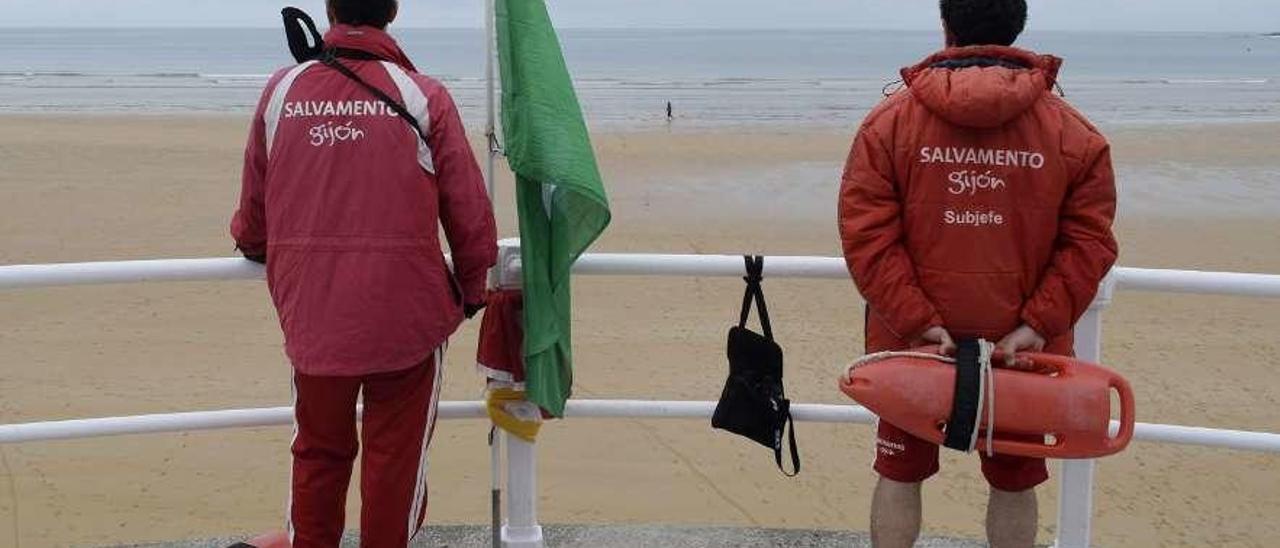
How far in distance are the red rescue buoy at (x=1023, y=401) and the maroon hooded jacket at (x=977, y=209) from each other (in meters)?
0.11

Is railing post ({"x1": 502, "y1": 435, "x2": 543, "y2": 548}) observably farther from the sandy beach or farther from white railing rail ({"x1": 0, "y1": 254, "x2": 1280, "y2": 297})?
the sandy beach

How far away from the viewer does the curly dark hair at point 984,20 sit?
310cm

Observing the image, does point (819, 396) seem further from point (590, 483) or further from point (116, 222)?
point (116, 222)

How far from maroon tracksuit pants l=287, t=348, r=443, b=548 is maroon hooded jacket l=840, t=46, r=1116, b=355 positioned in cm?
113

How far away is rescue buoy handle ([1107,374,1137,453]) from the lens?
10.1ft

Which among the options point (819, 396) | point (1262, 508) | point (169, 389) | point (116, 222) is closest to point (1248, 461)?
point (1262, 508)

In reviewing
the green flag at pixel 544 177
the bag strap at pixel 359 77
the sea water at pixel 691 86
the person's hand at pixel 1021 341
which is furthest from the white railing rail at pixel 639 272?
the sea water at pixel 691 86

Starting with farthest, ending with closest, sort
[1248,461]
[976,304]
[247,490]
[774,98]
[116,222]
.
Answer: [774,98], [116,222], [1248,461], [247,490], [976,304]

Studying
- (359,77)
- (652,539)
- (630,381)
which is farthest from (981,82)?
(630,381)

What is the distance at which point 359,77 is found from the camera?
10.3ft

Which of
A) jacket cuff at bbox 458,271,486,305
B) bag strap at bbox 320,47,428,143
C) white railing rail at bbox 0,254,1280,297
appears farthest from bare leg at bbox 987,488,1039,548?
bag strap at bbox 320,47,428,143

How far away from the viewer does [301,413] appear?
130 inches

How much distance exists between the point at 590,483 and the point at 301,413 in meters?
3.20

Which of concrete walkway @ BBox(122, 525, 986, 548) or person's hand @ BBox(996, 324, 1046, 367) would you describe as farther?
concrete walkway @ BBox(122, 525, 986, 548)
